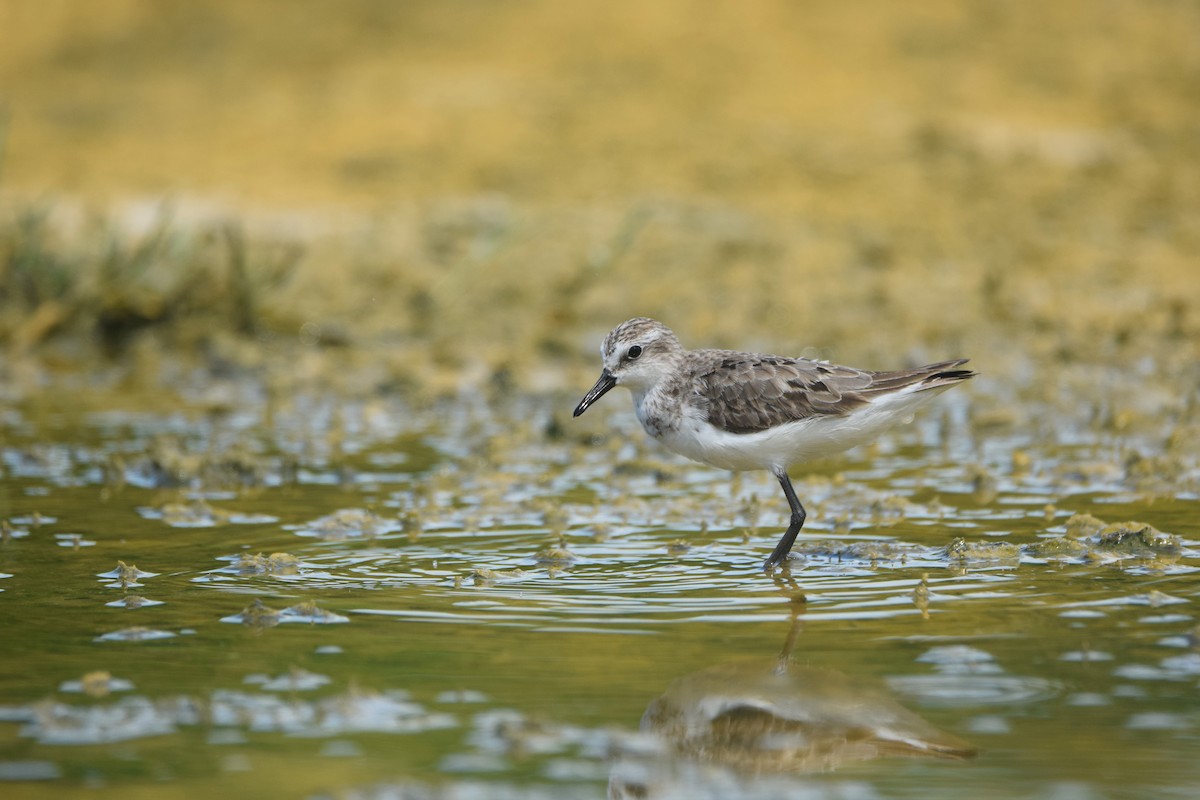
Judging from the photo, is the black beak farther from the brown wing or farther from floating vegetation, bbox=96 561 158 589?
floating vegetation, bbox=96 561 158 589

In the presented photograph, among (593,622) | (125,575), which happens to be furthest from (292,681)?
(125,575)

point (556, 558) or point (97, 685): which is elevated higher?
point (556, 558)

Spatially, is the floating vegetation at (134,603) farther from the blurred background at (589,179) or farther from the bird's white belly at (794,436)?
the blurred background at (589,179)

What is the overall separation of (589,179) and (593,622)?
9149mm

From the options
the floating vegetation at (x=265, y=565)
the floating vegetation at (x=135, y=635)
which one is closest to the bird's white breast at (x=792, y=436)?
the floating vegetation at (x=265, y=565)

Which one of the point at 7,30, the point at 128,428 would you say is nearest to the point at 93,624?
the point at 128,428

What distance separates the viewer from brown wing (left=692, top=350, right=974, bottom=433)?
7.03 m

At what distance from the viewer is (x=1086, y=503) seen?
7660 mm

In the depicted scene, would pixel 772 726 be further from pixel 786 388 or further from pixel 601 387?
pixel 601 387

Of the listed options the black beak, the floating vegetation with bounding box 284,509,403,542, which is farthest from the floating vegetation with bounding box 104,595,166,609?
the black beak

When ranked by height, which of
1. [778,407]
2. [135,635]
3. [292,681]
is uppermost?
[778,407]

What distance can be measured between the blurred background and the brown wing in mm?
4063

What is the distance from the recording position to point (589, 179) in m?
14.5

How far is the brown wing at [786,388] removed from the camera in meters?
7.03
